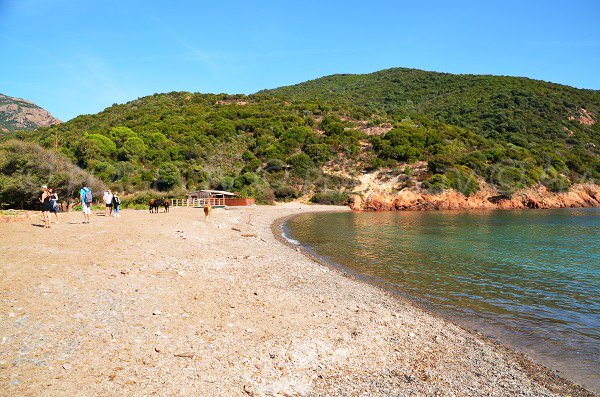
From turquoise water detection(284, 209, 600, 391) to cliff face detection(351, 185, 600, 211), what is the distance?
26749 millimetres

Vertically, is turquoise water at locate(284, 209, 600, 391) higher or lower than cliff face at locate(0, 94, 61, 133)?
lower

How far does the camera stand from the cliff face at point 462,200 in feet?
168

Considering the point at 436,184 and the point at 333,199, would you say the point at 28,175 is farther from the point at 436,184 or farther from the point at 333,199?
the point at 436,184

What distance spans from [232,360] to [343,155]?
5898cm

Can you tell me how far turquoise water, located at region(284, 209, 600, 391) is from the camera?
6.93 meters

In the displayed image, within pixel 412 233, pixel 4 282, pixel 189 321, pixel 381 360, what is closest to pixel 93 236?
pixel 4 282

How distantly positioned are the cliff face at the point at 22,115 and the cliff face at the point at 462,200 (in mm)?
106814

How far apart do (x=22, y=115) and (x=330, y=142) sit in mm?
117579

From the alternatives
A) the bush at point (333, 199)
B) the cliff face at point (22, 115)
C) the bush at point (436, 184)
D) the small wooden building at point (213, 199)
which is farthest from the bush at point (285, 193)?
the cliff face at point (22, 115)

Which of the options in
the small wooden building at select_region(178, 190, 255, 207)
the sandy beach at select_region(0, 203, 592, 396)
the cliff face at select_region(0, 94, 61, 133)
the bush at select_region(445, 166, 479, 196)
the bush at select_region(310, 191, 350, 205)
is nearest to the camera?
the sandy beach at select_region(0, 203, 592, 396)

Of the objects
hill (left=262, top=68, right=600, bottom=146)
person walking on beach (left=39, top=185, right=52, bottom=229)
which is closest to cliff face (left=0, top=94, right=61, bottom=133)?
hill (left=262, top=68, right=600, bottom=146)

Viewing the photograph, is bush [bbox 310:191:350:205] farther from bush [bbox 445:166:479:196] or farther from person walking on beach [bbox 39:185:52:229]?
person walking on beach [bbox 39:185:52:229]

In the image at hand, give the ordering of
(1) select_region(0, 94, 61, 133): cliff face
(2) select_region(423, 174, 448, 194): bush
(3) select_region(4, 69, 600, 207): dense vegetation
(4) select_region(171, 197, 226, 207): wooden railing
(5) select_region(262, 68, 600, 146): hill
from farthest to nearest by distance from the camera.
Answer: (1) select_region(0, 94, 61, 133): cliff face
(5) select_region(262, 68, 600, 146): hill
(3) select_region(4, 69, 600, 207): dense vegetation
(2) select_region(423, 174, 448, 194): bush
(4) select_region(171, 197, 226, 207): wooden railing

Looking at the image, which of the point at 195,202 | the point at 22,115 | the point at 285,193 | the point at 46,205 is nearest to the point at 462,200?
the point at 285,193
